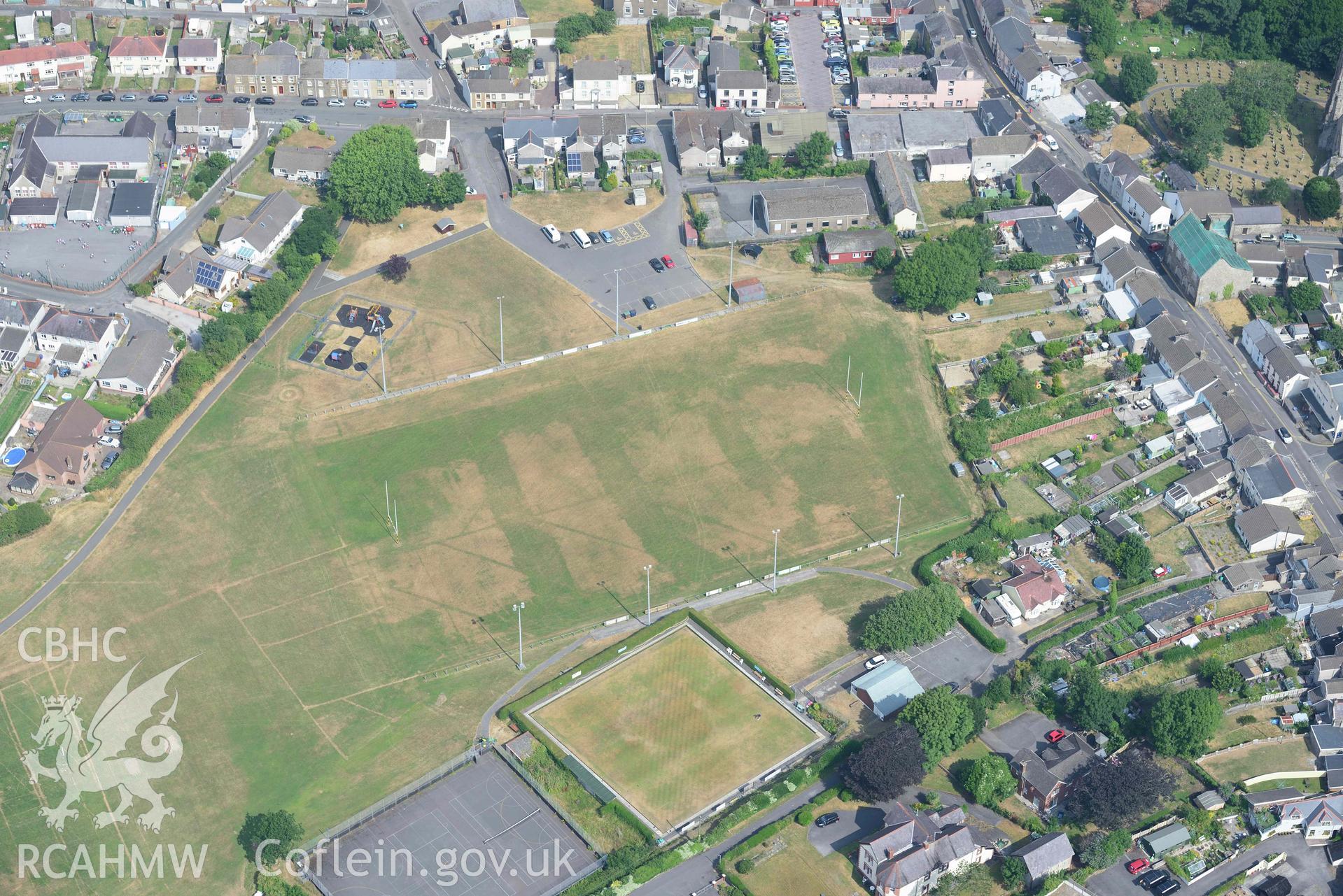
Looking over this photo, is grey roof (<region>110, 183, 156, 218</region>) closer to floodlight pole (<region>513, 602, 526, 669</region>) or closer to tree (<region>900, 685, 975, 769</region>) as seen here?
floodlight pole (<region>513, 602, 526, 669</region>)

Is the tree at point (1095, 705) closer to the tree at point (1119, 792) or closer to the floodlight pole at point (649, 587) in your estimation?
the tree at point (1119, 792)

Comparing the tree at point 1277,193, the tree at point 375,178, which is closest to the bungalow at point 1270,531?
the tree at point 1277,193

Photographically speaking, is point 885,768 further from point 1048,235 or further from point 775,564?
point 1048,235

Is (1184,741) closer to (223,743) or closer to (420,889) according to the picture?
(420,889)

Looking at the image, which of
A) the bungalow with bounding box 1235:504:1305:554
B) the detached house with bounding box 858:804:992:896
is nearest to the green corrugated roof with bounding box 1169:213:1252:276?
the bungalow with bounding box 1235:504:1305:554

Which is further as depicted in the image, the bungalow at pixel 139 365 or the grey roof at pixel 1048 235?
the grey roof at pixel 1048 235
